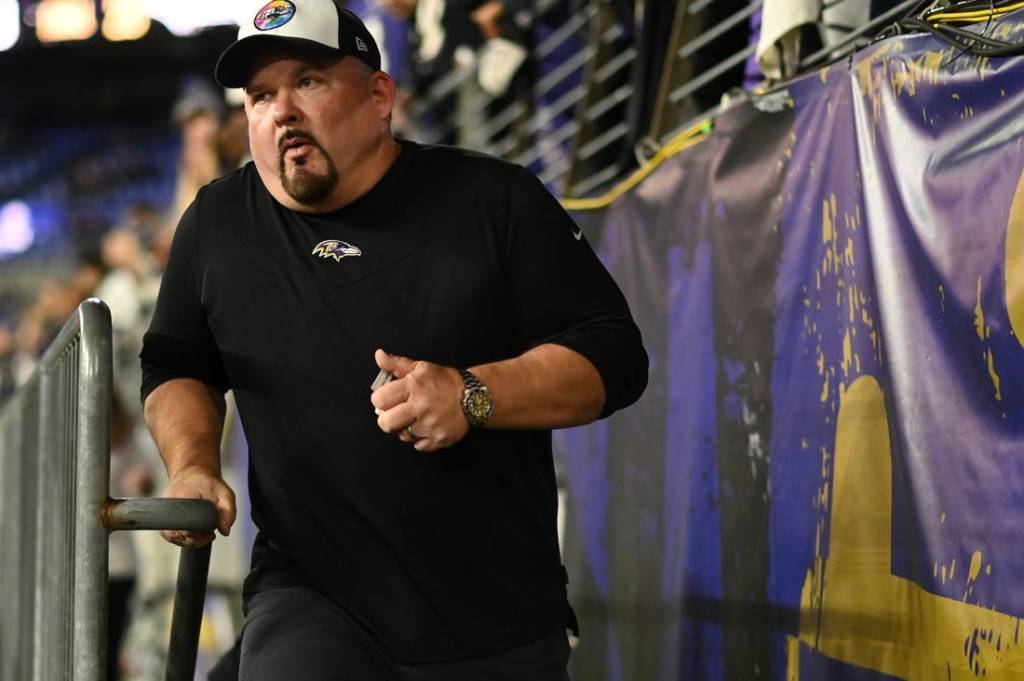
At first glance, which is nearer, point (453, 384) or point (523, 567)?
point (453, 384)

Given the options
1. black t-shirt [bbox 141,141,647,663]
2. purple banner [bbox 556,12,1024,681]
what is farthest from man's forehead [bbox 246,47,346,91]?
purple banner [bbox 556,12,1024,681]

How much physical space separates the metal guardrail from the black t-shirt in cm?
31

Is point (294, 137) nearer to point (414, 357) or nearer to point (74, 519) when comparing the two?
point (414, 357)

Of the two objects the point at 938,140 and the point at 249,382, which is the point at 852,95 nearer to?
the point at 938,140

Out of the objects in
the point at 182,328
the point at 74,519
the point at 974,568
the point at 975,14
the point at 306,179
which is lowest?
the point at 974,568

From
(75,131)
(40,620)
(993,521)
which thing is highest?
(75,131)

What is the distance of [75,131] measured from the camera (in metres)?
26.8

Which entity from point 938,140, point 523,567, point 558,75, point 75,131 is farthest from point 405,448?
point 75,131

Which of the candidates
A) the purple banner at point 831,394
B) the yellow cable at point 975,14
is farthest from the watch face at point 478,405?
the yellow cable at point 975,14

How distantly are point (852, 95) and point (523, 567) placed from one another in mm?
1435

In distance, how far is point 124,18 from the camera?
22594 millimetres

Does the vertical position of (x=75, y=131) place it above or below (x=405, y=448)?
above

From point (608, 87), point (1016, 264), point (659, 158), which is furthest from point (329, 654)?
point (608, 87)

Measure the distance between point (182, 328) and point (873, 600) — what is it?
1.70m
